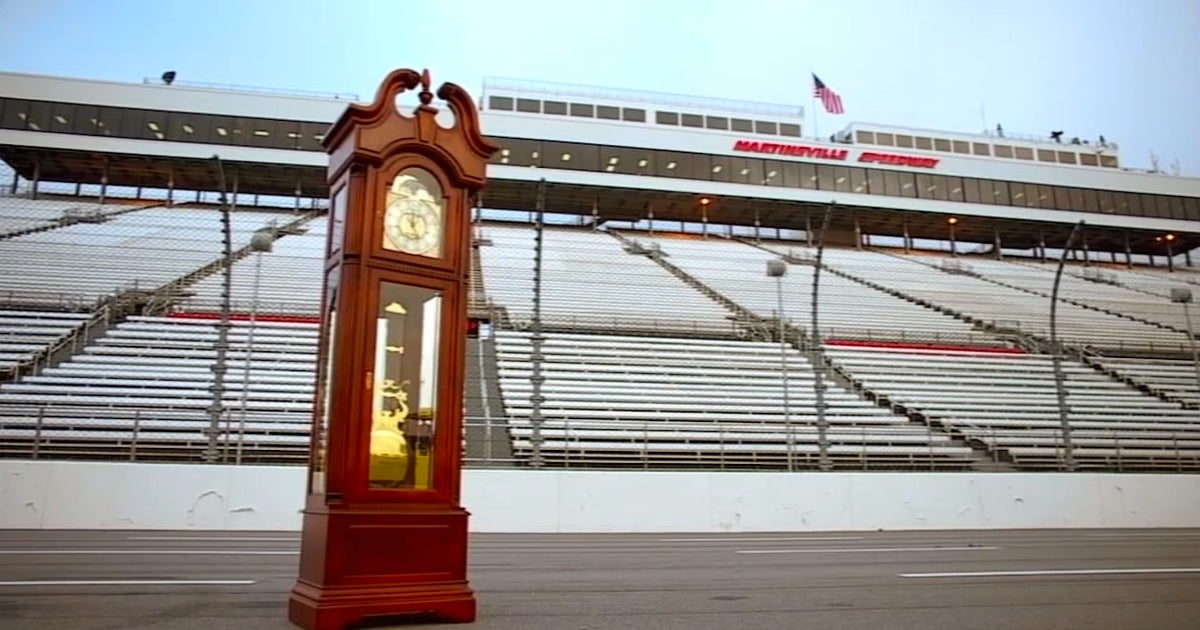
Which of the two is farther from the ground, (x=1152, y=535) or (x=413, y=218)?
(x=413, y=218)

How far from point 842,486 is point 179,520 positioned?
8478 millimetres

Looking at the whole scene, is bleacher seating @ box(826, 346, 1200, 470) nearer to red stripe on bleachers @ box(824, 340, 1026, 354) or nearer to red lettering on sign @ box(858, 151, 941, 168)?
red stripe on bleachers @ box(824, 340, 1026, 354)

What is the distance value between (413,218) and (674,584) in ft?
9.30

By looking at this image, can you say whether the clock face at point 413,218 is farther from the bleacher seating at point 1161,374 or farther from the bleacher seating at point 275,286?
the bleacher seating at point 1161,374

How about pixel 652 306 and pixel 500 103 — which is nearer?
pixel 652 306

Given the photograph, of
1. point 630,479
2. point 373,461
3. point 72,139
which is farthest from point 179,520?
point 72,139

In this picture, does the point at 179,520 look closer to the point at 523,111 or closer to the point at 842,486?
the point at 842,486

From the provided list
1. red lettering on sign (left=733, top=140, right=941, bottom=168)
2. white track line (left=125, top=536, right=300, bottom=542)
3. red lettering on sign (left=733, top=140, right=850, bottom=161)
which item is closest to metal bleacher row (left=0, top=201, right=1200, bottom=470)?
white track line (left=125, top=536, right=300, bottom=542)

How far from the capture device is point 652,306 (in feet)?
61.3

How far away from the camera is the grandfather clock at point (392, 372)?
12.7 ft

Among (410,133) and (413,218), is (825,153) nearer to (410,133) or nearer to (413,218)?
(410,133)

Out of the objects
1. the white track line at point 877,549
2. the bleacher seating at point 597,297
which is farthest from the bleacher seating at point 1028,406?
the white track line at point 877,549

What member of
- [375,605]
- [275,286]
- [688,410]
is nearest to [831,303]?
[688,410]

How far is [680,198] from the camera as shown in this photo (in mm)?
31391
